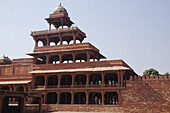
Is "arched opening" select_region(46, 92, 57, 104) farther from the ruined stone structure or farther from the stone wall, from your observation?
the stone wall

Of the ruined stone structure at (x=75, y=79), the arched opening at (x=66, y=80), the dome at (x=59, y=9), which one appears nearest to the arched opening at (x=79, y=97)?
the ruined stone structure at (x=75, y=79)

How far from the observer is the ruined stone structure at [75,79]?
A: 32.0 metres

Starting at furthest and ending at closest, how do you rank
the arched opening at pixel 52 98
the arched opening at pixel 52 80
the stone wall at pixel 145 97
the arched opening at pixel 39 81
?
Answer: the arched opening at pixel 52 80 < the arched opening at pixel 52 98 < the arched opening at pixel 39 81 < the stone wall at pixel 145 97

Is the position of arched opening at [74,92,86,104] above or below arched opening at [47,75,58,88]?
below

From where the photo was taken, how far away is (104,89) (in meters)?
34.1

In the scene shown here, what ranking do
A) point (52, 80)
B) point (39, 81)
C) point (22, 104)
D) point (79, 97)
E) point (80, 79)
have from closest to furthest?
point (22, 104) < point (80, 79) < point (79, 97) < point (39, 81) < point (52, 80)

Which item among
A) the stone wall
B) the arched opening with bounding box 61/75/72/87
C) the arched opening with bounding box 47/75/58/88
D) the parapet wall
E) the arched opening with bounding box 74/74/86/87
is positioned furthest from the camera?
the arched opening with bounding box 47/75/58/88

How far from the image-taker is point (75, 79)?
138 feet

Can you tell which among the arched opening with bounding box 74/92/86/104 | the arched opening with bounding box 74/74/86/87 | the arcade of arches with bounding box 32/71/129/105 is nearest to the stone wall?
the arcade of arches with bounding box 32/71/129/105

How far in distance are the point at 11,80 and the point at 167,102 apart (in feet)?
96.7

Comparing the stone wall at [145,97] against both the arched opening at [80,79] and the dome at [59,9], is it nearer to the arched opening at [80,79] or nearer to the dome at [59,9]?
the arched opening at [80,79]

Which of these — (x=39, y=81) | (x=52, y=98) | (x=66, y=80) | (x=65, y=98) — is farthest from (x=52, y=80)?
(x=65, y=98)

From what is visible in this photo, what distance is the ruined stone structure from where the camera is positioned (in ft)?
105

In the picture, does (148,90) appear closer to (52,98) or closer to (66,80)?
(66,80)
